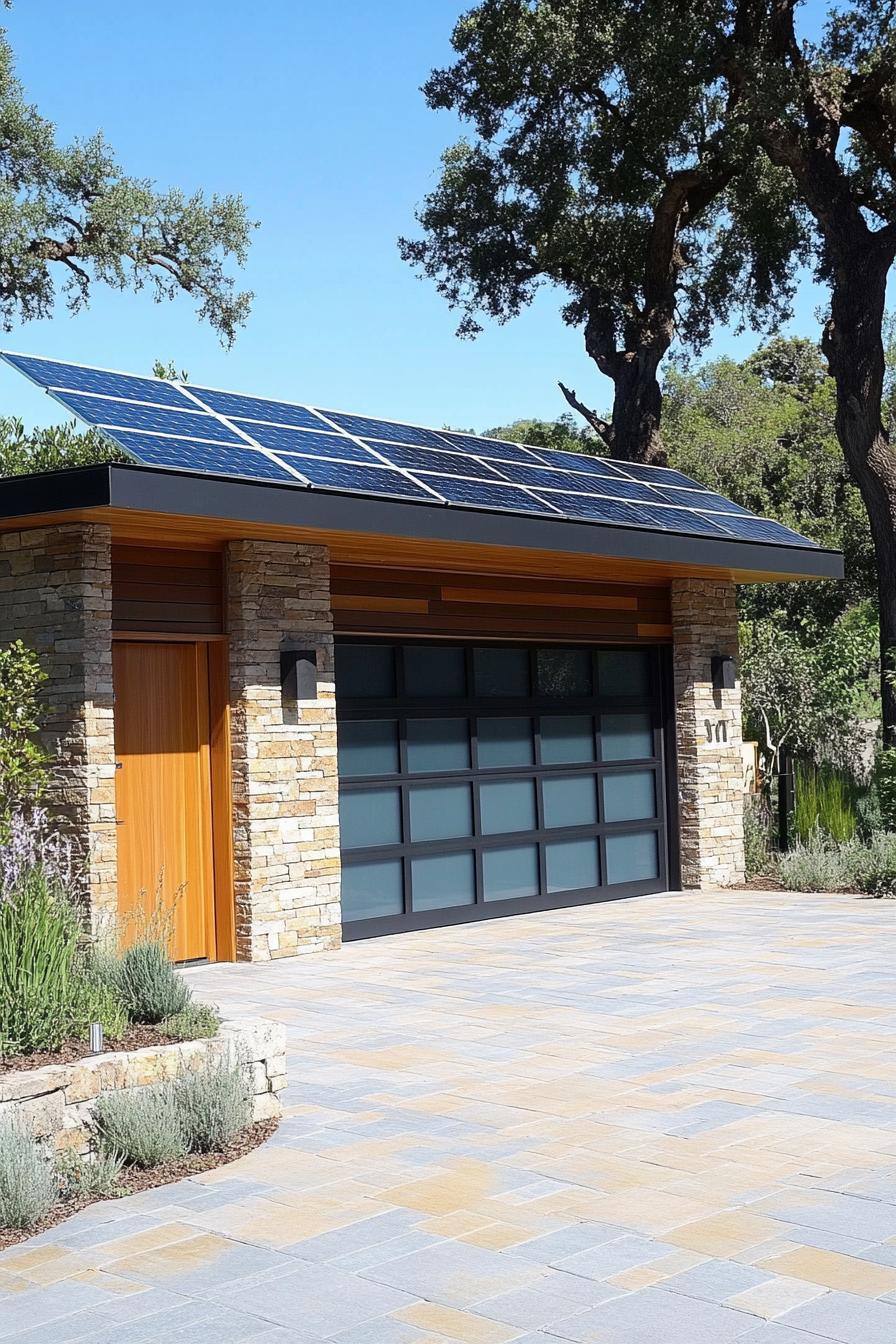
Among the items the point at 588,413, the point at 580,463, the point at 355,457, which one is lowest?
the point at 355,457

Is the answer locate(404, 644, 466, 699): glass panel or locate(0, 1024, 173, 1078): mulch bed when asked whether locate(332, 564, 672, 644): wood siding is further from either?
locate(0, 1024, 173, 1078): mulch bed

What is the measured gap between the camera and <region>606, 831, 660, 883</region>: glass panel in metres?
13.9

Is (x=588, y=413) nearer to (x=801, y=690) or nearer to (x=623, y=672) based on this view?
(x=801, y=690)

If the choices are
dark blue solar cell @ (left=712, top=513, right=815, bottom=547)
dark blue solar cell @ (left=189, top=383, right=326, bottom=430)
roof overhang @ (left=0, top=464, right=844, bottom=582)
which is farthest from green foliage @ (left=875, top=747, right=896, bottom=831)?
dark blue solar cell @ (left=189, top=383, right=326, bottom=430)

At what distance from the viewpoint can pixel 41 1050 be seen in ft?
18.7

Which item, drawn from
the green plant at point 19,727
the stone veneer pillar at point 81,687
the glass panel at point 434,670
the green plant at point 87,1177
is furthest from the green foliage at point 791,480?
the green plant at point 87,1177

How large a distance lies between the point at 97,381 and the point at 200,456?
4.99ft

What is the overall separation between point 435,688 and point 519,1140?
6686 millimetres

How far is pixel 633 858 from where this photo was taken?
1412 cm

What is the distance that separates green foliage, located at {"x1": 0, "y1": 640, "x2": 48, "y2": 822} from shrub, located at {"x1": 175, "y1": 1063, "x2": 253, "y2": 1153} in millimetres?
3514

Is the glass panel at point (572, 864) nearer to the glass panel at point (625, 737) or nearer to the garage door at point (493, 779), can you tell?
the garage door at point (493, 779)

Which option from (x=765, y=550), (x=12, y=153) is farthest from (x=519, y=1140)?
(x=12, y=153)

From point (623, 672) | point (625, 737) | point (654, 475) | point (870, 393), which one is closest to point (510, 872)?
point (625, 737)

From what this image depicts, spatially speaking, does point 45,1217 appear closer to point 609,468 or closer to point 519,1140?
point 519,1140
